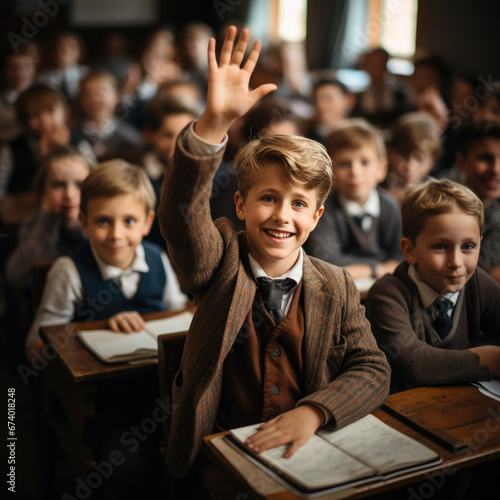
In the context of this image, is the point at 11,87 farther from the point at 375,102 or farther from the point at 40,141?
the point at 375,102

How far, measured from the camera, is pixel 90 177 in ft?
7.31

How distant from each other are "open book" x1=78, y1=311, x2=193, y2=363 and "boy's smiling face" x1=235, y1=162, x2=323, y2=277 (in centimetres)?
60

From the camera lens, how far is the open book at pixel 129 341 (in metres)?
1.78

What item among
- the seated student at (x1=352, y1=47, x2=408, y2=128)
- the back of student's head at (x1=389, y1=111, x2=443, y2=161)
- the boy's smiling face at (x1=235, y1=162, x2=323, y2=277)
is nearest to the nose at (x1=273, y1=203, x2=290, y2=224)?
the boy's smiling face at (x1=235, y1=162, x2=323, y2=277)

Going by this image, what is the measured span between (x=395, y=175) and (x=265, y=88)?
2669 millimetres

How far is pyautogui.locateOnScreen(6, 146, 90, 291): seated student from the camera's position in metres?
2.81

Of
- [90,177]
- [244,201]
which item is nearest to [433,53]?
[90,177]

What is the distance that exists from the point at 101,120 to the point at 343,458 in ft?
15.8

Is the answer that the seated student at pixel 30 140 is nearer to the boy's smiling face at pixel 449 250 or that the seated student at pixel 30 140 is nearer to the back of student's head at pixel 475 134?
the back of student's head at pixel 475 134

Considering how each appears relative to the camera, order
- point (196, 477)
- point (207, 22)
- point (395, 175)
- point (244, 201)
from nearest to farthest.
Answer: point (244, 201)
point (196, 477)
point (395, 175)
point (207, 22)

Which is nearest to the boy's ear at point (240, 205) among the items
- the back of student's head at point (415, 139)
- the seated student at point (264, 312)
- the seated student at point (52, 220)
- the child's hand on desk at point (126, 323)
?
the seated student at point (264, 312)

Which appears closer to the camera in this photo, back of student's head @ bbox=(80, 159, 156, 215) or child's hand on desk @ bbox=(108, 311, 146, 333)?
child's hand on desk @ bbox=(108, 311, 146, 333)

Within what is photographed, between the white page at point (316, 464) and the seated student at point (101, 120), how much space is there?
4.23m

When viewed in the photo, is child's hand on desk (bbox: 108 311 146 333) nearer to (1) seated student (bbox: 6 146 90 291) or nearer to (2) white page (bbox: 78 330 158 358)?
(2) white page (bbox: 78 330 158 358)
